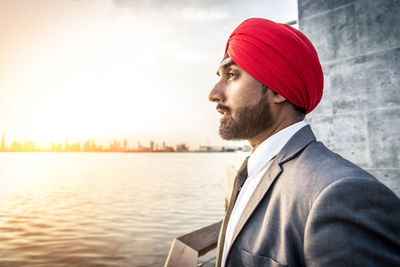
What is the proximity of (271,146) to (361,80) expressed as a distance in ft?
8.21

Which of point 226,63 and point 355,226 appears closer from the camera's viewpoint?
point 355,226

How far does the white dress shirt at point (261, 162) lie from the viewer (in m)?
1.50

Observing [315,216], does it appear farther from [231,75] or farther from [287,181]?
[231,75]

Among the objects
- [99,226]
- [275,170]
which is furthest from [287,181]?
[99,226]

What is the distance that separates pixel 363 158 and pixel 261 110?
2.36 meters

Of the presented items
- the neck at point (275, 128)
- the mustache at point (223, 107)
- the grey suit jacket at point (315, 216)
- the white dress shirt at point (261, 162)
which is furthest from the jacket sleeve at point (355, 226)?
the mustache at point (223, 107)

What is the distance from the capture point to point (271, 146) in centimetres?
155

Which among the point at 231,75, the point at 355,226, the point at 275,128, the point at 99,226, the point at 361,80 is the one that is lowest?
the point at 99,226

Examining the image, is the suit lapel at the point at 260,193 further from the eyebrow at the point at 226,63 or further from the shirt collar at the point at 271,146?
the eyebrow at the point at 226,63

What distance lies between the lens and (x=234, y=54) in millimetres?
1768

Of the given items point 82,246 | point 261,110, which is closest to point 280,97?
point 261,110

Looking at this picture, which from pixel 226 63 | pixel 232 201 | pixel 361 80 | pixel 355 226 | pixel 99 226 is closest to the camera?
pixel 355 226

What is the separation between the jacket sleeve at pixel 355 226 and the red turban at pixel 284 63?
0.83 meters

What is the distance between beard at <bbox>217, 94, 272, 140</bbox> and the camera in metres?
1.60
